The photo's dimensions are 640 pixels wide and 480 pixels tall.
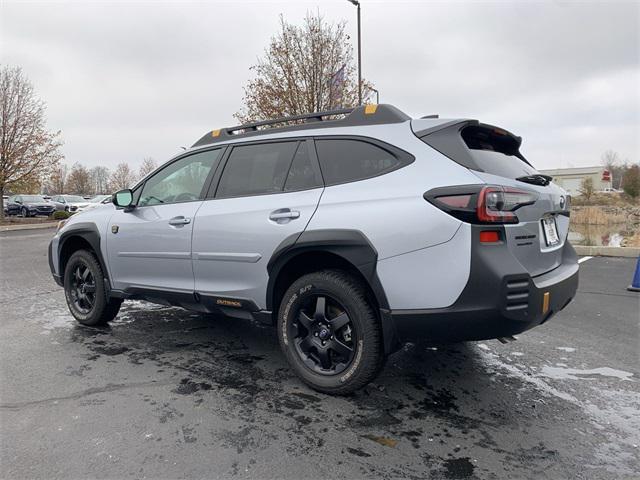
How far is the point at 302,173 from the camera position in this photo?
3293 mm

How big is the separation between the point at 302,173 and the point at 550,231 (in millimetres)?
1798

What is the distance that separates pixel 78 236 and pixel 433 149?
12.9 feet

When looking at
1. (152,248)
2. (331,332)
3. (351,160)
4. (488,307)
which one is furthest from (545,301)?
(152,248)

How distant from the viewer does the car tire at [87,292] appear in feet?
15.0

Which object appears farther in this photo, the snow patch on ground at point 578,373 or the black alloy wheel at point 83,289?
the black alloy wheel at point 83,289

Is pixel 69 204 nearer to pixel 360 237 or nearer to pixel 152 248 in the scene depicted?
pixel 152 248

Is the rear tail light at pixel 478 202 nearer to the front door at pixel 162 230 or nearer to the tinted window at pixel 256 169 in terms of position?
the tinted window at pixel 256 169

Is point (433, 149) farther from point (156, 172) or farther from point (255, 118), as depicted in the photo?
point (255, 118)

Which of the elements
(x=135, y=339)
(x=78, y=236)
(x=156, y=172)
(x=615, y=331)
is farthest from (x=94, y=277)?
(x=615, y=331)

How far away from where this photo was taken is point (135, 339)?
4.29m

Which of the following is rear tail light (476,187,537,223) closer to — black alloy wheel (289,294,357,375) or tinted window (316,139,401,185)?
tinted window (316,139,401,185)

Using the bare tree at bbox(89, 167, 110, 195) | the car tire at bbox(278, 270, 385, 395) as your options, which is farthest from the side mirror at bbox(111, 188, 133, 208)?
the bare tree at bbox(89, 167, 110, 195)

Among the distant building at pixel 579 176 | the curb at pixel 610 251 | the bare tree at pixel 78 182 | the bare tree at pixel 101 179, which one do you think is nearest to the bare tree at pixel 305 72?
the curb at pixel 610 251

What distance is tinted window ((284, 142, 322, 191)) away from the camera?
126 inches
